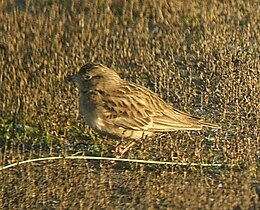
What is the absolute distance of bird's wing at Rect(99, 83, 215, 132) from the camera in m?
8.94

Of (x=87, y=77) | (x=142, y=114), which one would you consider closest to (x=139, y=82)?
(x=87, y=77)

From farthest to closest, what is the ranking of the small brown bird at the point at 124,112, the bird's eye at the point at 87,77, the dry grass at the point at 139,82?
the bird's eye at the point at 87,77, the small brown bird at the point at 124,112, the dry grass at the point at 139,82

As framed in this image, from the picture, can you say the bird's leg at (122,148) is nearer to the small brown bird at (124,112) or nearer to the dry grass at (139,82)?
the small brown bird at (124,112)

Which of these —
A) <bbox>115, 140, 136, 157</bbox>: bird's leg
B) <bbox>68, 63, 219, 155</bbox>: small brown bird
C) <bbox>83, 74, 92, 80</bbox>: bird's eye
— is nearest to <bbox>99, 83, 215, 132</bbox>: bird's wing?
<bbox>68, 63, 219, 155</bbox>: small brown bird

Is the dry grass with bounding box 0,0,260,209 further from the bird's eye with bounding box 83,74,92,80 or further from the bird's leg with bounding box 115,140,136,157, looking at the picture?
the bird's eye with bounding box 83,74,92,80

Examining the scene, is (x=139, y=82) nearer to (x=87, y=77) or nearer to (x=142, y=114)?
(x=87, y=77)

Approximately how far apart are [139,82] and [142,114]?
2596mm

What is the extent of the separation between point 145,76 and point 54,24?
9.17ft

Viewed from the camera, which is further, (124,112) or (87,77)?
(87,77)

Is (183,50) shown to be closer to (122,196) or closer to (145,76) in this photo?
(145,76)

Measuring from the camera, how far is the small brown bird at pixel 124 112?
350 inches

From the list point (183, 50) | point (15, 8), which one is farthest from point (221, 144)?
point (15, 8)

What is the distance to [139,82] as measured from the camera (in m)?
11.6

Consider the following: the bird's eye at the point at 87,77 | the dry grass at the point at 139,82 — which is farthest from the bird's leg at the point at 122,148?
the bird's eye at the point at 87,77
